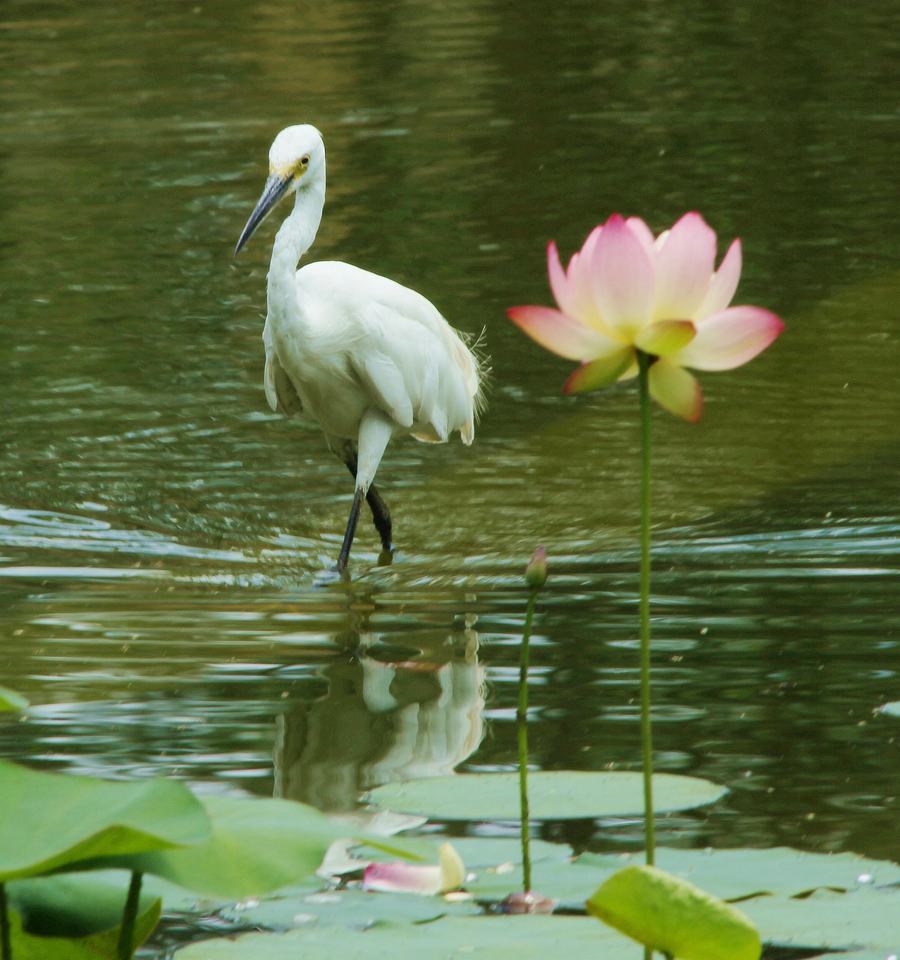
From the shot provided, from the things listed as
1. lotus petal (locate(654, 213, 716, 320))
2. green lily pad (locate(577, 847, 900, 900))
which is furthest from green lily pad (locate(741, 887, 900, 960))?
lotus petal (locate(654, 213, 716, 320))

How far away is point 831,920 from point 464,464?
488 centimetres

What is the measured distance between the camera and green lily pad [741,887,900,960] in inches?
85.4

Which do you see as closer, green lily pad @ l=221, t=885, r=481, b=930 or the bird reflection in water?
green lily pad @ l=221, t=885, r=481, b=930

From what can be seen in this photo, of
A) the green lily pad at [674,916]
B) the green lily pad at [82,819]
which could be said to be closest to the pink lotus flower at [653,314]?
the green lily pad at [674,916]

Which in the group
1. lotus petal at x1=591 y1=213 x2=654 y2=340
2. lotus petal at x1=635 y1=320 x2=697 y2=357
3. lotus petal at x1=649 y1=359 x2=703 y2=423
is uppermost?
lotus petal at x1=591 y1=213 x2=654 y2=340

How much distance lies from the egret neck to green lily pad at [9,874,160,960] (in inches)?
154

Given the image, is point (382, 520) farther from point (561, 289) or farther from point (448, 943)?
point (561, 289)

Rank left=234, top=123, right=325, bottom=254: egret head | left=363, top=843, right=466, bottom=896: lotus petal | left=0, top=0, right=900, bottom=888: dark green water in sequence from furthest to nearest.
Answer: left=234, top=123, right=325, bottom=254: egret head
left=0, top=0, right=900, bottom=888: dark green water
left=363, top=843, right=466, bottom=896: lotus petal

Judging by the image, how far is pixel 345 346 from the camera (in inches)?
237

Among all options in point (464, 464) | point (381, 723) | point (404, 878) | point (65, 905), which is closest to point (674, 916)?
point (65, 905)

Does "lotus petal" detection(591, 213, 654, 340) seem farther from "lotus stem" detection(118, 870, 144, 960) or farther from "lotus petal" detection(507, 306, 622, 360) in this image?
"lotus stem" detection(118, 870, 144, 960)

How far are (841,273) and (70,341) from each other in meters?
3.64

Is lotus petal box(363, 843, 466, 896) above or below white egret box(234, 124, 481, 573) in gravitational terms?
below

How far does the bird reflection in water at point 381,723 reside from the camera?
11.8 feet
